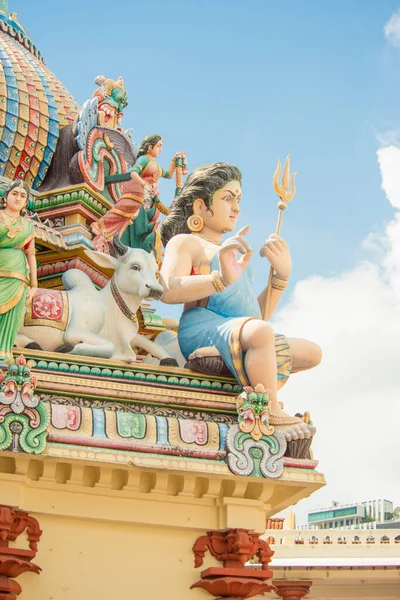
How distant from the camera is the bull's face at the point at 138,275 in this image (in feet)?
33.0

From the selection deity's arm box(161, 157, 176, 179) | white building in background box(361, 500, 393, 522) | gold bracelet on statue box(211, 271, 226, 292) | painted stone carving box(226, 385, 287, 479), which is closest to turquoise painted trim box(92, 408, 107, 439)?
painted stone carving box(226, 385, 287, 479)

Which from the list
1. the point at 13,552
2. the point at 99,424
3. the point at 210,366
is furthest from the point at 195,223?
the point at 13,552

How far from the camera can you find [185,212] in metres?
10.9

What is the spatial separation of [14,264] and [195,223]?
2.12 metres

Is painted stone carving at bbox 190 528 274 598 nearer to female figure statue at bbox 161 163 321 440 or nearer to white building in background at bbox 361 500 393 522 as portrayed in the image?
female figure statue at bbox 161 163 321 440

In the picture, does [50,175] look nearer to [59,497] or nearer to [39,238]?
[39,238]

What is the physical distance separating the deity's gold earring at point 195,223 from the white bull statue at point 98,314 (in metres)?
0.67

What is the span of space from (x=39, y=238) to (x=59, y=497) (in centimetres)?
350

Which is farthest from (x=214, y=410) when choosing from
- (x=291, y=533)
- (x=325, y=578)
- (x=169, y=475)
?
(x=291, y=533)

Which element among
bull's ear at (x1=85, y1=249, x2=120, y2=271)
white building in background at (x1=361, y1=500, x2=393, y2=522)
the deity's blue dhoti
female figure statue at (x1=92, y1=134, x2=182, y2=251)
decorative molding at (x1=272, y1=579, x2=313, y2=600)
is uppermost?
white building in background at (x1=361, y1=500, x2=393, y2=522)

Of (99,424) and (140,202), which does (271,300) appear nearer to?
(140,202)

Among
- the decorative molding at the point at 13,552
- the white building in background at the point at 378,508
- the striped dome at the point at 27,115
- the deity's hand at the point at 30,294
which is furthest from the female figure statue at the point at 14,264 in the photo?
the white building in background at the point at 378,508

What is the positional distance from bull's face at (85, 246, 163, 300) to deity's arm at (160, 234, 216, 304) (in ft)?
0.36

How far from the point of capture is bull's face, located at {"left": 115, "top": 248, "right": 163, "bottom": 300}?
33.0 ft
